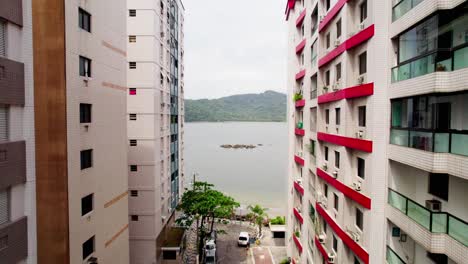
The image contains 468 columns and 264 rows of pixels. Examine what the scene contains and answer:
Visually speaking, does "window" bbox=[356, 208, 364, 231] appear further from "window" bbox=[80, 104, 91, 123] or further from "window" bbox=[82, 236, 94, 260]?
"window" bbox=[80, 104, 91, 123]

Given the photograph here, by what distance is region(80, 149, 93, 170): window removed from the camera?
10.5 meters

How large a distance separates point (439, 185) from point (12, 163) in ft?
35.1

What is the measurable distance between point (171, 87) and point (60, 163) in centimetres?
1610

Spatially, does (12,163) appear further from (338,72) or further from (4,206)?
(338,72)

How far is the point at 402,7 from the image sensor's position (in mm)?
7078

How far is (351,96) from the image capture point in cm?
951

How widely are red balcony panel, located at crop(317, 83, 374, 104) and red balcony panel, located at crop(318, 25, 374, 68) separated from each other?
4.61 feet

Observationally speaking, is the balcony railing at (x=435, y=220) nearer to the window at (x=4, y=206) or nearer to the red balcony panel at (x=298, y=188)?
the red balcony panel at (x=298, y=188)

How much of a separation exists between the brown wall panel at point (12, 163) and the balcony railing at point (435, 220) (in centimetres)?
1015

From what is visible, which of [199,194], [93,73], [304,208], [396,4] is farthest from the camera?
[199,194]

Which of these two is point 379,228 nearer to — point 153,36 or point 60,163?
point 60,163

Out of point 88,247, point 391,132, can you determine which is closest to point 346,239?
point 391,132

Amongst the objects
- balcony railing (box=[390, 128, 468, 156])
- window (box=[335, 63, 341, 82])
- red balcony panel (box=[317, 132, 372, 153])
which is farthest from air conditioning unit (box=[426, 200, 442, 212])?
window (box=[335, 63, 341, 82])

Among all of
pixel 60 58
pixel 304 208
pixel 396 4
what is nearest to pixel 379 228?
pixel 396 4
